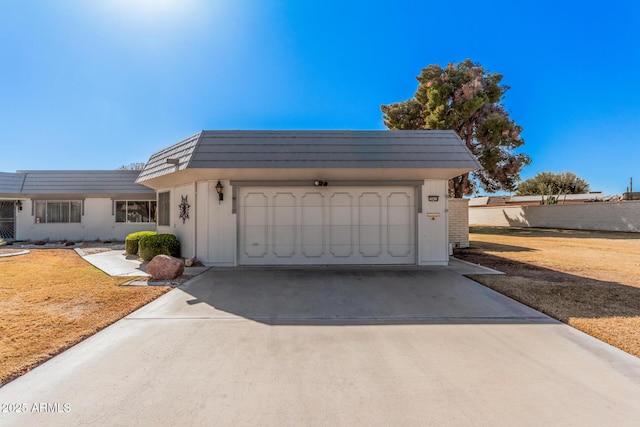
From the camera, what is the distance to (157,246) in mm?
7891

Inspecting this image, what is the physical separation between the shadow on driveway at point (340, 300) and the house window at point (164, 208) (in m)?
3.77

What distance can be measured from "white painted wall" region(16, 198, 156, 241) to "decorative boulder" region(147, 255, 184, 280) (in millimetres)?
9349

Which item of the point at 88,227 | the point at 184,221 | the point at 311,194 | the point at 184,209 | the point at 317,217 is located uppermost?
the point at 311,194

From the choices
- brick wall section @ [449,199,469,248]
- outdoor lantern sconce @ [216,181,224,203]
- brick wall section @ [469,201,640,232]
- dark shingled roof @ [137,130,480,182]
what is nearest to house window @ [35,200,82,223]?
dark shingled roof @ [137,130,480,182]

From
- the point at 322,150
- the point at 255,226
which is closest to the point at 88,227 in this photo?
the point at 255,226

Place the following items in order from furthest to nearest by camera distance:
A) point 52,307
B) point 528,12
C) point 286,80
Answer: point 286,80 < point 528,12 < point 52,307

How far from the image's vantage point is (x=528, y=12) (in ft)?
33.9

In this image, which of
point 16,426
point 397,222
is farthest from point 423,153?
point 16,426

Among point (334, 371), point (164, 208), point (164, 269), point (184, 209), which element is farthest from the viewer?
point (164, 208)

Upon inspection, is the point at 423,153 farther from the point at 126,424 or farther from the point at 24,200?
the point at 24,200

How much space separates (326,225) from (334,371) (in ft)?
17.0

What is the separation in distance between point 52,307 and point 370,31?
12782 mm

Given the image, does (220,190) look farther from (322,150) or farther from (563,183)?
(563,183)

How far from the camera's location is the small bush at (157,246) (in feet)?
25.8
